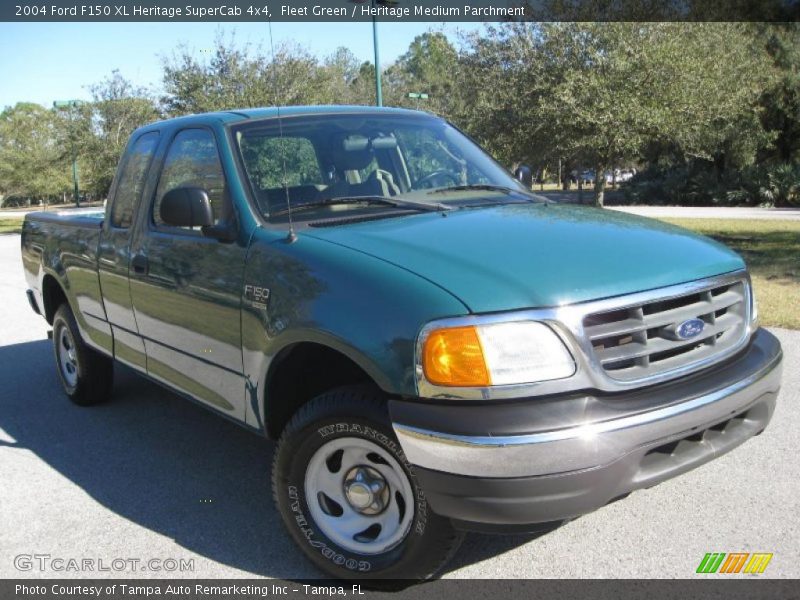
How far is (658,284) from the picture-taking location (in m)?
2.70

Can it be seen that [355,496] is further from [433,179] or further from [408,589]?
[433,179]

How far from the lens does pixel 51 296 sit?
19.0ft

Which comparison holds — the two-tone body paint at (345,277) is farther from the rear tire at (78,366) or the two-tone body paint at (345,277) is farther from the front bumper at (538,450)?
the rear tire at (78,366)

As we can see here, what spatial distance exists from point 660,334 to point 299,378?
151 cm

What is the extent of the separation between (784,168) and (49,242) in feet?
93.3

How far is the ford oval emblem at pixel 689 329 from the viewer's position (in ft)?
8.95

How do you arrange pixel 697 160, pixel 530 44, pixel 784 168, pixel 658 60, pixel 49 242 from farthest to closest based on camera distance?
pixel 697 160 < pixel 784 168 < pixel 530 44 < pixel 658 60 < pixel 49 242

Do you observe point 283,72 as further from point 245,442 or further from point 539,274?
point 539,274


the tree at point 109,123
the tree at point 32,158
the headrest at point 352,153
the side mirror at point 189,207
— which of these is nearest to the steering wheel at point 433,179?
the headrest at point 352,153

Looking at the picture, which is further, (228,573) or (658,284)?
(228,573)

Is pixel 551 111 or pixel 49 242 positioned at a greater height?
pixel 551 111

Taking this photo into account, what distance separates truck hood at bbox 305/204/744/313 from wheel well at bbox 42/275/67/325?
133 inches

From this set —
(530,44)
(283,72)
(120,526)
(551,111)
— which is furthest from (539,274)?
(283,72)

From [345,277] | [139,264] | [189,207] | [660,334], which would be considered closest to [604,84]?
[139,264]
